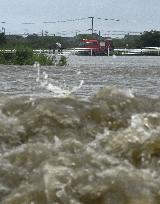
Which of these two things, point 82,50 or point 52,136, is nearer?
point 52,136

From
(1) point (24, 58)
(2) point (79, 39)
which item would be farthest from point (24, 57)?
(2) point (79, 39)

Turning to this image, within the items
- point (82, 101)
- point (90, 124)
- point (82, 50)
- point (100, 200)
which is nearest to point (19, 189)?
point (100, 200)

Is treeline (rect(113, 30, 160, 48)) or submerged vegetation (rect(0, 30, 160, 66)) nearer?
submerged vegetation (rect(0, 30, 160, 66))

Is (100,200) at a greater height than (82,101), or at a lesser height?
lesser

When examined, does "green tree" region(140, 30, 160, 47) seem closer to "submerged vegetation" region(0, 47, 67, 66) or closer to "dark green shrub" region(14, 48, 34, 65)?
"submerged vegetation" region(0, 47, 67, 66)

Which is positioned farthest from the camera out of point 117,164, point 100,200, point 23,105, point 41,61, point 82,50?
point 82,50

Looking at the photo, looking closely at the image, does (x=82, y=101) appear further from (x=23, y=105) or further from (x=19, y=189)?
(x=19, y=189)

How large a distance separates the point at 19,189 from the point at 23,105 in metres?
2.01

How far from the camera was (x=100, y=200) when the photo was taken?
4.81 m

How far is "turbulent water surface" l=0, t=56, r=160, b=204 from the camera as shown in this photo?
4.85 m

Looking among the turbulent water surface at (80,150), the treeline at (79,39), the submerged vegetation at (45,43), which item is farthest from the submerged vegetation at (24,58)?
the treeline at (79,39)

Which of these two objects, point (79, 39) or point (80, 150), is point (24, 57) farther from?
point (79, 39)

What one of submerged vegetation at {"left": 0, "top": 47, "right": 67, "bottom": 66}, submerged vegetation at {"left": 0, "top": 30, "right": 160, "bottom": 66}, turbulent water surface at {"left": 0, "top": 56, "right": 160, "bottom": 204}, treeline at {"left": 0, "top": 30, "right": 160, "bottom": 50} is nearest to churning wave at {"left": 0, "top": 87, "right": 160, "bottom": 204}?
turbulent water surface at {"left": 0, "top": 56, "right": 160, "bottom": 204}

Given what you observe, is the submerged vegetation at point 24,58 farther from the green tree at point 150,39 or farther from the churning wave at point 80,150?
the green tree at point 150,39
